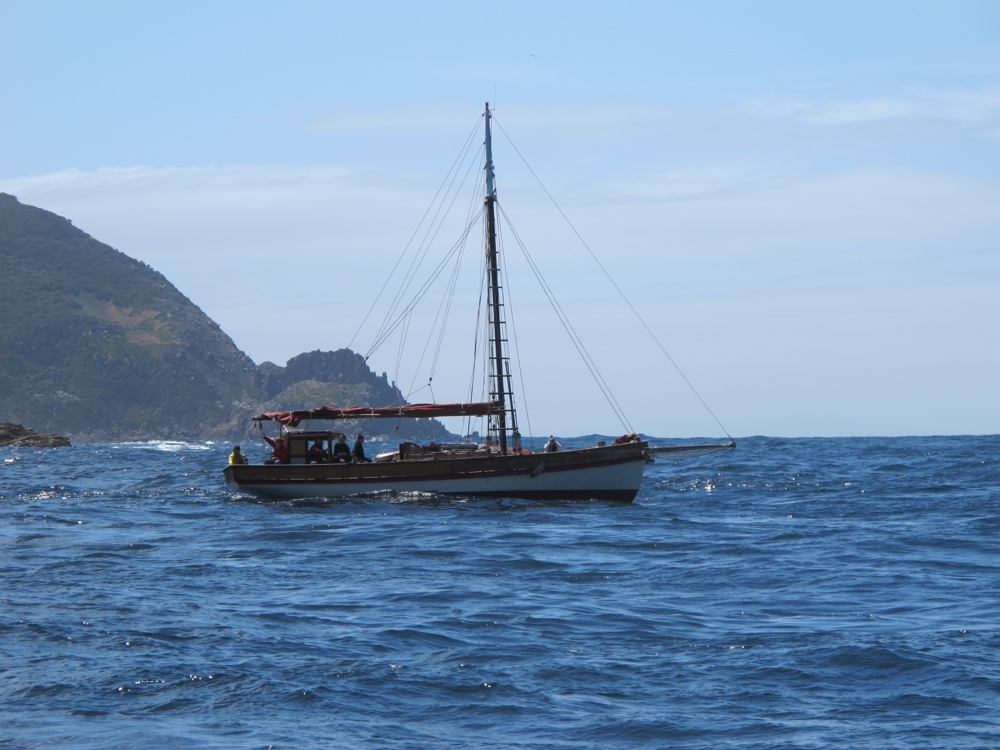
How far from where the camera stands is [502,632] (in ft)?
60.5

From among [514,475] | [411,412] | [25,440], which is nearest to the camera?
[514,475]

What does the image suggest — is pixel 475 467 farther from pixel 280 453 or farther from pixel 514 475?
pixel 280 453

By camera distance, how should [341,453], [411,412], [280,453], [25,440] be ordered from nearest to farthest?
[411,412] → [341,453] → [280,453] → [25,440]

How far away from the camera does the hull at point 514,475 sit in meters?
40.1

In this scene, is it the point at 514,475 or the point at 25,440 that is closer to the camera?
the point at 514,475

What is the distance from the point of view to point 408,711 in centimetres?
1439

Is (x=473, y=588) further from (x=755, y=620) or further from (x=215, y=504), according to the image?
(x=215, y=504)

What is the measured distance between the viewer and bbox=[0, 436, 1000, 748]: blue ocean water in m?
13.8

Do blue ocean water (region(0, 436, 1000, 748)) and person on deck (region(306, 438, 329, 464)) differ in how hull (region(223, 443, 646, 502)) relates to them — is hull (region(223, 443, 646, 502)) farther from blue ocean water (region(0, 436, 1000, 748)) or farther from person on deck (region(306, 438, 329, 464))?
blue ocean water (region(0, 436, 1000, 748))

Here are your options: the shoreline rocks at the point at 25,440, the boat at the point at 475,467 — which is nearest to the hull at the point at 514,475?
the boat at the point at 475,467

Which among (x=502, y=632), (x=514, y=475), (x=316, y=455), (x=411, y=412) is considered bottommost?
(x=502, y=632)

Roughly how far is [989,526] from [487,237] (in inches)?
821

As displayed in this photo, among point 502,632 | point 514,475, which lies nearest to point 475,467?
point 514,475

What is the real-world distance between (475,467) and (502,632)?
21.9 m
